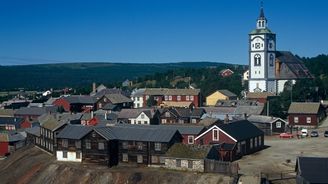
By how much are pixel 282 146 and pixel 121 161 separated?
19.1m

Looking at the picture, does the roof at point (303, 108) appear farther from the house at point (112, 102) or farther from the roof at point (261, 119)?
the house at point (112, 102)

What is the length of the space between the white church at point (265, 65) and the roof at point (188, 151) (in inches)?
2067

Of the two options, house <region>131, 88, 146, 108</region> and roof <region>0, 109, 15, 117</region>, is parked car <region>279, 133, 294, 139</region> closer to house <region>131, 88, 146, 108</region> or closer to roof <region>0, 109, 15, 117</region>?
house <region>131, 88, 146, 108</region>

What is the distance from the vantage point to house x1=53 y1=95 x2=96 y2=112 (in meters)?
96.9

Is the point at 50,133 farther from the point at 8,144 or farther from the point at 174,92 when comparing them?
the point at 174,92

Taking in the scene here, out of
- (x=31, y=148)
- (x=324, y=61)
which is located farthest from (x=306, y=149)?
(x=324, y=61)

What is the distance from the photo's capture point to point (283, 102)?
8275 centimetres

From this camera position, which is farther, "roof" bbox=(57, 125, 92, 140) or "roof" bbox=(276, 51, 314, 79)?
"roof" bbox=(276, 51, 314, 79)

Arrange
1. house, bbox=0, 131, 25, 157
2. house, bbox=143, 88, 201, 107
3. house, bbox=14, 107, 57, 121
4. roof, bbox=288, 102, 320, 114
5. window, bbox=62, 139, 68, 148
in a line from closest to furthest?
window, bbox=62, 139, 68, 148 < house, bbox=0, 131, 25, 157 < roof, bbox=288, 102, 320, 114 < house, bbox=14, 107, 57, 121 < house, bbox=143, 88, 201, 107

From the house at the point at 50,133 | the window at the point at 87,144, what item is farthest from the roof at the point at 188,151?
the house at the point at 50,133

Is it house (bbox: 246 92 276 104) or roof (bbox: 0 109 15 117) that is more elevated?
house (bbox: 246 92 276 104)

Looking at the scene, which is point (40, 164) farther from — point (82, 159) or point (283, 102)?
point (283, 102)

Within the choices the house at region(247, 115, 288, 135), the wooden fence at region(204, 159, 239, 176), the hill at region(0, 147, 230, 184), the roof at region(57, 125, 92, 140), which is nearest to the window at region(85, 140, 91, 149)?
the roof at region(57, 125, 92, 140)

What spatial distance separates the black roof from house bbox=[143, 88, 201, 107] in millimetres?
39021
